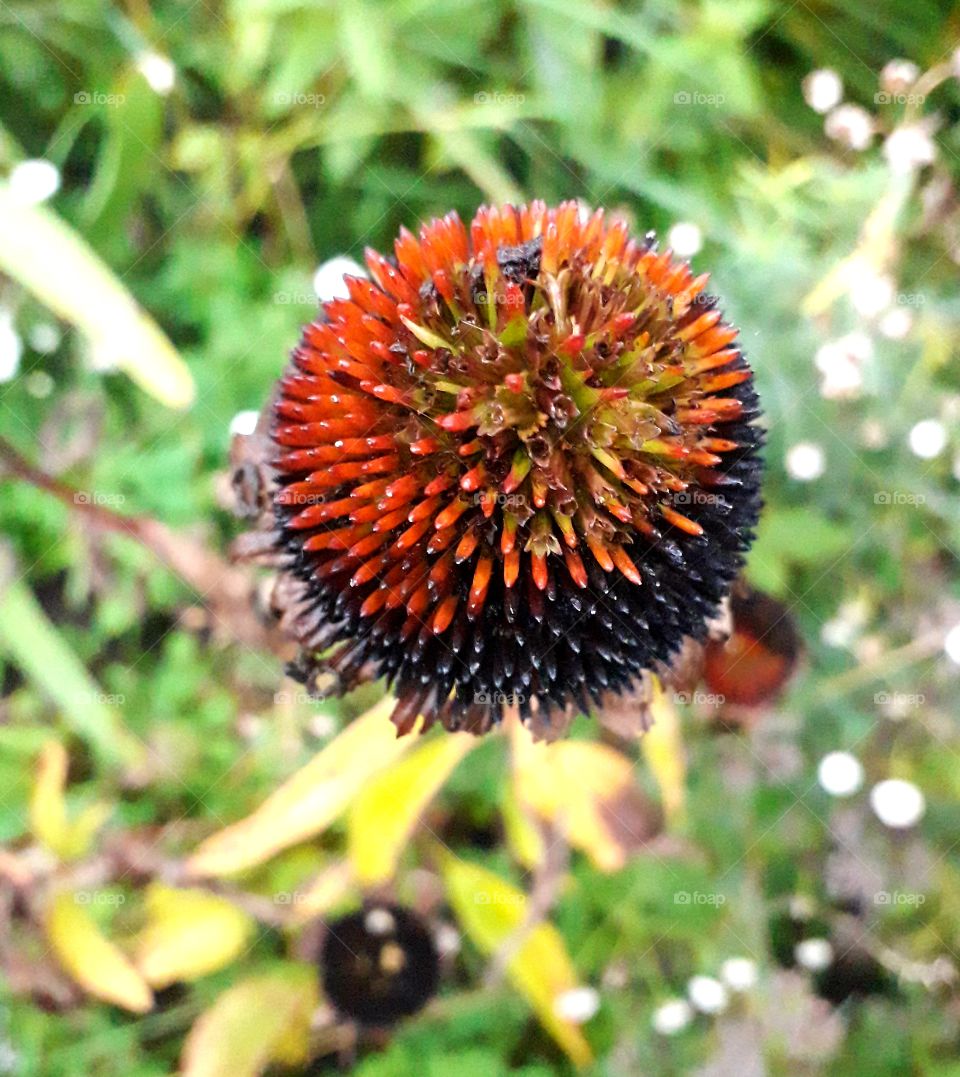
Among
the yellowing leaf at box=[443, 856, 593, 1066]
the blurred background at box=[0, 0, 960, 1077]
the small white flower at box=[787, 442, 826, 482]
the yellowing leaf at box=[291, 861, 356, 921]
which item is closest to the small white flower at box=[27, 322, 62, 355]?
the blurred background at box=[0, 0, 960, 1077]

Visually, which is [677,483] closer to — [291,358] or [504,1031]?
[291,358]

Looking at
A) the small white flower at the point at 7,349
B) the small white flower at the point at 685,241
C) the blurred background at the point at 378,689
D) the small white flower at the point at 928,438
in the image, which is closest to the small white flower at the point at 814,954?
the blurred background at the point at 378,689

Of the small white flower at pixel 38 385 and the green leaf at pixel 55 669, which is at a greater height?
the small white flower at pixel 38 385

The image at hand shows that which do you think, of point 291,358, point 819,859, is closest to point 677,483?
point 291,358

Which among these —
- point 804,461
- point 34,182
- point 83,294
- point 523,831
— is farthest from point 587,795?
point 34,182

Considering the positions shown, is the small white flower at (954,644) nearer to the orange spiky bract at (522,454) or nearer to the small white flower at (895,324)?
the small white flower at (895,324)

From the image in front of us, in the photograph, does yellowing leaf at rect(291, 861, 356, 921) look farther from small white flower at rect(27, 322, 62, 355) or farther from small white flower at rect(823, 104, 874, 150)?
small white flower at rect(823, 104, 874, 150)
